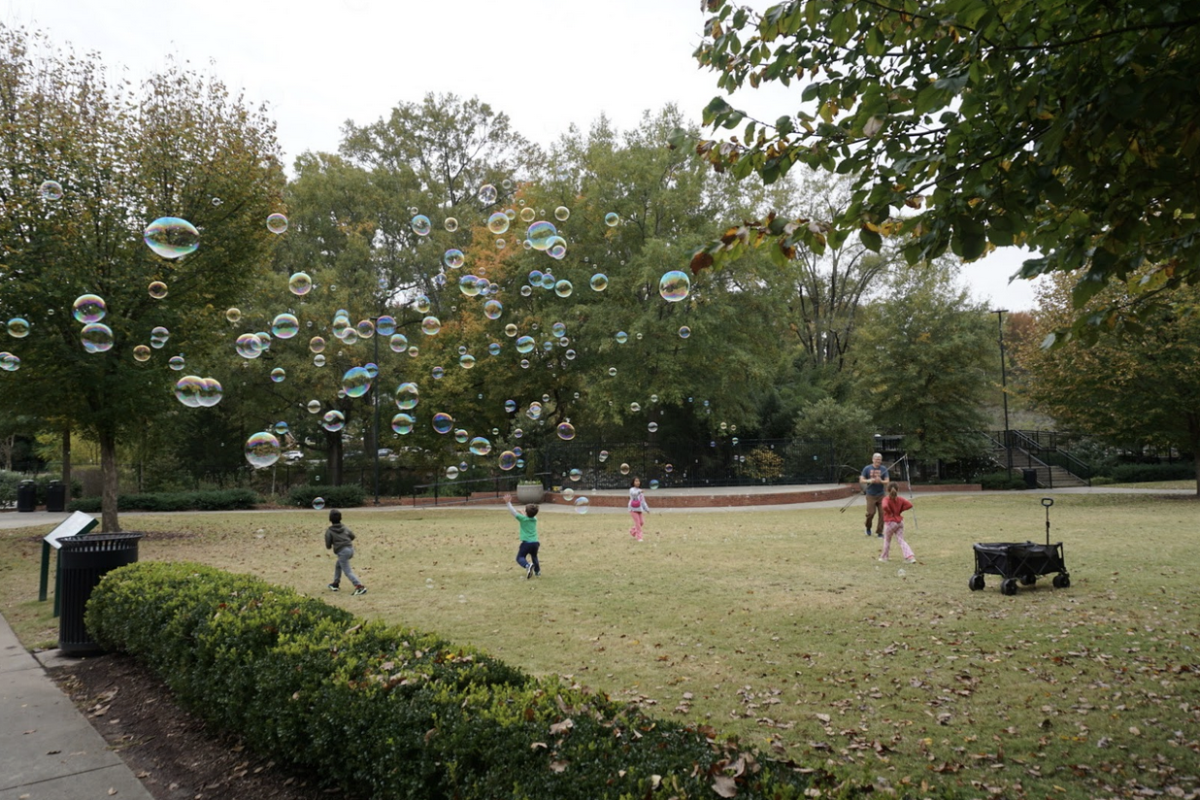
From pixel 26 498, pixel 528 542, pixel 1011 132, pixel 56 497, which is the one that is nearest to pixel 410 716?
pixel 1011 132

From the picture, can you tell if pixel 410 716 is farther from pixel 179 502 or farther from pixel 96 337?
pixel 179 502

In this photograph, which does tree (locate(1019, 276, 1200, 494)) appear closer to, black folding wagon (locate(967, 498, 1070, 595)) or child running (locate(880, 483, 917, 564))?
child running (locate(880, 483, 917, 564))

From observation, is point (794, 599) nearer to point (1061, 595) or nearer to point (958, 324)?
point (1061, 595)

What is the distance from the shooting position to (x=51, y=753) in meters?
5.18

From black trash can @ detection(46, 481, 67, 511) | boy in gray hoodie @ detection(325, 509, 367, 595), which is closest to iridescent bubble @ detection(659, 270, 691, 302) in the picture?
boy in gray hoodie @ detection(325, 509, 367, 595)

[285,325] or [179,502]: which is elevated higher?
[285,325]

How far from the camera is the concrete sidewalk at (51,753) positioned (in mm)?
4594

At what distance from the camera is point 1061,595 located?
9594 mm

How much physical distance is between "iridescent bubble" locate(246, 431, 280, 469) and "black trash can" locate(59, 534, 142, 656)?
2.92 m

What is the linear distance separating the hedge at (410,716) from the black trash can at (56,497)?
90.4 ft

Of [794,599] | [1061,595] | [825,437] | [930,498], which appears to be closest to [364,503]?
[825,437]

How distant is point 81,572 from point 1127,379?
2537 centimetres

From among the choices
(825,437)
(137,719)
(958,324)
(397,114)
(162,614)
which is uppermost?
(397,114)

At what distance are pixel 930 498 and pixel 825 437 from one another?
5.62 meters
